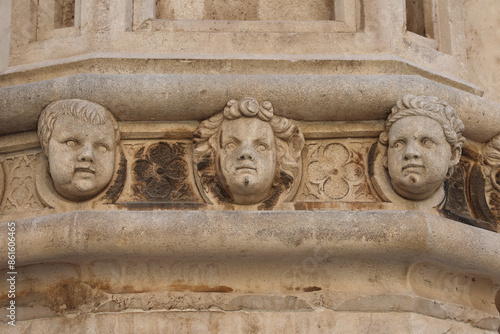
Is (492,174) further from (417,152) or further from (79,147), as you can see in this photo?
(79,147)

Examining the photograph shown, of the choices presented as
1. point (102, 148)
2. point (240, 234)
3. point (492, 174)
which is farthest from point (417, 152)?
point (102, 148)

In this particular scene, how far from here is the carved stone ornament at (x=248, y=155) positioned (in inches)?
126

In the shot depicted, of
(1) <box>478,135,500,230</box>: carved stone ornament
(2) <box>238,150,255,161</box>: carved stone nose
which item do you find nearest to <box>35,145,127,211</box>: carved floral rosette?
(2) <box>238,150,255,161</box>: carved stone nose

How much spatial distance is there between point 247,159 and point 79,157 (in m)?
0.58

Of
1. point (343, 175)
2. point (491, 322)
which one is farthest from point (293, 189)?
point (491, 322)

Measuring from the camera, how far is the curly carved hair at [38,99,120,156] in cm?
324

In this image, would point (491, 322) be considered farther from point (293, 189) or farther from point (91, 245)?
point (91, 245)

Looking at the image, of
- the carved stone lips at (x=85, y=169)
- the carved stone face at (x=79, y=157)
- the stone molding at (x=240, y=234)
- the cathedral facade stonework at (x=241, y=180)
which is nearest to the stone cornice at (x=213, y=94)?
the cathedral facade stonework at (x=241, y=180)

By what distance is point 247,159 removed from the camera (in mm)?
3188

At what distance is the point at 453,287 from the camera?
11.1 ft

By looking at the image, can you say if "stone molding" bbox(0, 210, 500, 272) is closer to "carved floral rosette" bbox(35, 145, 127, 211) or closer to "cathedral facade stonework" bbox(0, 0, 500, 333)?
"cathedral facade stonework" bbox(0, 0, 500, 333)

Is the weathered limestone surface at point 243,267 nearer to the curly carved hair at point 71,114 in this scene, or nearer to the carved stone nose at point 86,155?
the carved stone nose at point 86,155

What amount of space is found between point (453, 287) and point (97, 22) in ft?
5.32

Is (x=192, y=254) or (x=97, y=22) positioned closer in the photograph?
(x=192, y=254)
